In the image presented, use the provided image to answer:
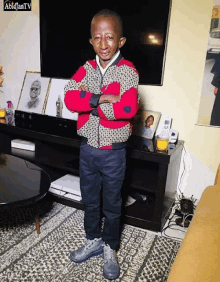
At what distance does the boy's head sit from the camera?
1068 millimetres

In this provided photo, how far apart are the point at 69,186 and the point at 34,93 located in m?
1.10

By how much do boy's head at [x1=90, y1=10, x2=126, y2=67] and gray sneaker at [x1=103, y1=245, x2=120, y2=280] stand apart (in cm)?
103

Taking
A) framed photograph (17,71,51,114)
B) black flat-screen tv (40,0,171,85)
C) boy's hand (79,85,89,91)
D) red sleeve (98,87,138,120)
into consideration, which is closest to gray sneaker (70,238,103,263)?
red sleeve (98,87,138,120)

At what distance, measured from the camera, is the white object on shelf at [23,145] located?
2.24m

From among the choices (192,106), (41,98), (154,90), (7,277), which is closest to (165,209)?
(192,106)

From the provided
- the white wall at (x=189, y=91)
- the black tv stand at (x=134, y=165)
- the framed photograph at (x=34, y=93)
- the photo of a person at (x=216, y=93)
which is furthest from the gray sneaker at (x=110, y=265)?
the framed photograph at (x=34, y=93)

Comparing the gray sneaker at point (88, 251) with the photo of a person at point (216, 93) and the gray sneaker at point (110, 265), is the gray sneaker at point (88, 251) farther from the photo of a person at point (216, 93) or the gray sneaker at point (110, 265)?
the photo of a person at point (216, 93)

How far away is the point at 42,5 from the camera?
2.23m

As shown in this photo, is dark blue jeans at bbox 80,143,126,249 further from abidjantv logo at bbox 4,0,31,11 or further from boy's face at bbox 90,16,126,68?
abidjantv logo at bbox 4,0,31,11

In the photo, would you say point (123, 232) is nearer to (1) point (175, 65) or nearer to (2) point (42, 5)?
(1) point (175, 65)

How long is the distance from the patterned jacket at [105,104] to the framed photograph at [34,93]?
131 centimetres

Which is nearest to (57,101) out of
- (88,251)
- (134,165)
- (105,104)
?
(134,165)

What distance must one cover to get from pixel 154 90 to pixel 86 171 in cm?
104

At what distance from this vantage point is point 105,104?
1.11 m
